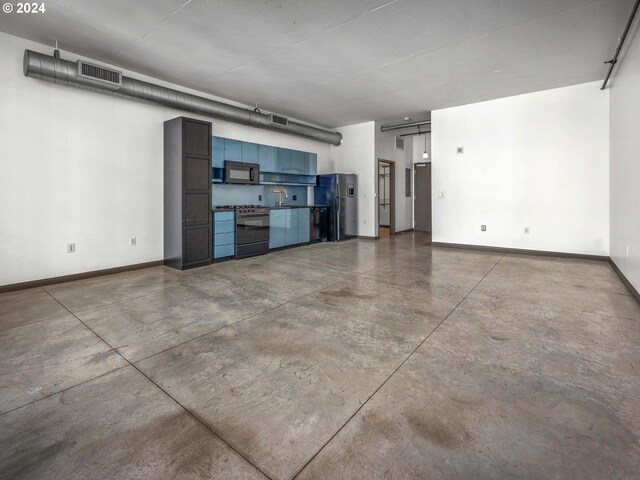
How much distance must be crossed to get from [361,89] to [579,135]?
13.4 ft

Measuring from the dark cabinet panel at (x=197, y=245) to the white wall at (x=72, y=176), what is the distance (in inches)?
26.2

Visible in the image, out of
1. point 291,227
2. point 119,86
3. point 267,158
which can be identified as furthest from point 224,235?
point 119,86

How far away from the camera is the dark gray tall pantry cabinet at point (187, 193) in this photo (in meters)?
5.20

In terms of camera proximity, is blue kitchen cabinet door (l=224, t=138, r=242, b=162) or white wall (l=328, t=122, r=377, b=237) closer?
blue kitchen cabinet door (l=224, t=138, r=242, b=162)

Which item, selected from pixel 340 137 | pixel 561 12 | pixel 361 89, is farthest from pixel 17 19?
pixel 340 137

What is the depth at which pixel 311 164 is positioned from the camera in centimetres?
820

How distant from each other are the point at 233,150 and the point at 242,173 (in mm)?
470

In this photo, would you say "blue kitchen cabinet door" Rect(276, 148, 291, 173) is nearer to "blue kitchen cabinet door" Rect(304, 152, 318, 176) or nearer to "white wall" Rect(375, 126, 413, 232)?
"blue kitchen cabinet door" Rect(304, 152, 318, 176)

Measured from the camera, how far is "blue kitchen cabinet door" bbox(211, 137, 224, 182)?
591cm

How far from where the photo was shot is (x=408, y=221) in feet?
35.2

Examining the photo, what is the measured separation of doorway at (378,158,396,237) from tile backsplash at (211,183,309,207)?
2.68 metres

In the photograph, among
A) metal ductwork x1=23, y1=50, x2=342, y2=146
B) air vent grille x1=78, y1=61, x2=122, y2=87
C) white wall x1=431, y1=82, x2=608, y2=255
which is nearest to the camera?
metal ductwork x1=23, y1=50, x2=342, y2=146

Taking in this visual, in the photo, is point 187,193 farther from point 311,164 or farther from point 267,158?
point 311,164

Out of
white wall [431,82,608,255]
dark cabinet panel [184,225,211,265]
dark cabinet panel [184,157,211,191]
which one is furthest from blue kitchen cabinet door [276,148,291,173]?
white wall [431,82,608,255]
